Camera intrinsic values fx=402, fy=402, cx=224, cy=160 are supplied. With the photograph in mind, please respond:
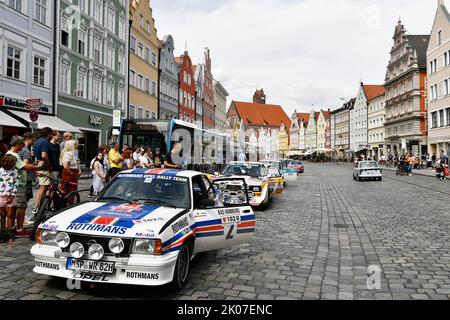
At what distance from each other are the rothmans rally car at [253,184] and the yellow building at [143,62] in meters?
25.5

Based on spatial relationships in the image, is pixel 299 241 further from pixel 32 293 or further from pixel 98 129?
pixel 98 129

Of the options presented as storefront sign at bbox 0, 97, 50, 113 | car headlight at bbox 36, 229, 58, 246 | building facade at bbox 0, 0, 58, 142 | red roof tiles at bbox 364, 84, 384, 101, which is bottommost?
car headlight at bbox 36, 229, 58, 246

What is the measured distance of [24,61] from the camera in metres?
22.2

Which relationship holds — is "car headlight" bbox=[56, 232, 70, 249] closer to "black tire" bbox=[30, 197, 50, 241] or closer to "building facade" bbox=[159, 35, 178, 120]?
"black tire" bbox=[30, 197, 50, 241]

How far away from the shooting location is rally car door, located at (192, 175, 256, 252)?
5.45m

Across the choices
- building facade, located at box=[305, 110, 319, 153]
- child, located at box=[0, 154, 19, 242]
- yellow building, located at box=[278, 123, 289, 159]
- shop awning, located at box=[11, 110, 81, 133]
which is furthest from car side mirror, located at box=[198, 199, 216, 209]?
yellow building, located at box=[278, 123, 289, 159]

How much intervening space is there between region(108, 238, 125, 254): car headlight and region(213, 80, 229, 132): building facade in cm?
7848

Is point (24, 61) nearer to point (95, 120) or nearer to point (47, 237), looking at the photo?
point (95, 120)

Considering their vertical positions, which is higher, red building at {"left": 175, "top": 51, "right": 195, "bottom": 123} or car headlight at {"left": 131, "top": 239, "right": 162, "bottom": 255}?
red building at {"left": 175, "top": 51, "right": 195, "bottom": 123}

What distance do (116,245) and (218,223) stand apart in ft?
5.60

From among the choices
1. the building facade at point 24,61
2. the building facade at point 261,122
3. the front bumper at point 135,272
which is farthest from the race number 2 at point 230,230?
the building facade at point 261,122

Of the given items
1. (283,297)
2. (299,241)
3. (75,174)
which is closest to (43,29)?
(75,174)

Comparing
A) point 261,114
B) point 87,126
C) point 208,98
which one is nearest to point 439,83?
point 208,98

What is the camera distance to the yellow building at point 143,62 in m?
37.7
